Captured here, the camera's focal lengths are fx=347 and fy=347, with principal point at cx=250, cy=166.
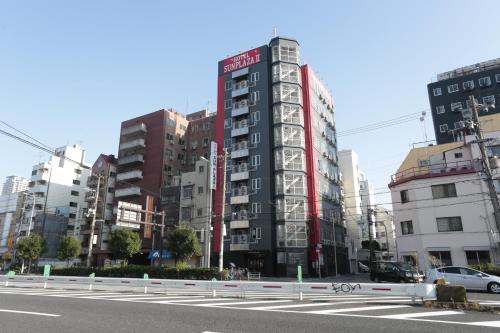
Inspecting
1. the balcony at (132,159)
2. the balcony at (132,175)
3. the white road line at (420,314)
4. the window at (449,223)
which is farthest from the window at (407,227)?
the balcony at (132,159)

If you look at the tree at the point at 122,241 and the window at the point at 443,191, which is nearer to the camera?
the window at the point at 443,191

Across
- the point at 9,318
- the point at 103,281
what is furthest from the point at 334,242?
A: the point at 9,318

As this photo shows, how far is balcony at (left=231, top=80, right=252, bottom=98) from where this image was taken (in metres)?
53.7

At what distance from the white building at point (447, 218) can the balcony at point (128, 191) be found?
145 feet

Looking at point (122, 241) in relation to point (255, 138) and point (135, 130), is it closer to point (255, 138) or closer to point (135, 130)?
point (255, 138)

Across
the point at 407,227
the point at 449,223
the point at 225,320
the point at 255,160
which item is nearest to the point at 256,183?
the point at 255,160

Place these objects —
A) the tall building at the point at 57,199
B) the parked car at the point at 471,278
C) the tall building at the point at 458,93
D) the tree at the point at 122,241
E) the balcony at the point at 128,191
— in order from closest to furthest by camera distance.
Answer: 1. the parked car at the point at 471,278
2. the tree at the point at 122,241
3. the balcony at the point at 128,191
4. the tall building at the point at 458,93
5. the tall building at the point at 57,199

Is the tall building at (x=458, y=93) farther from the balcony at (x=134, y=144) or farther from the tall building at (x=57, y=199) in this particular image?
the tall building at (x=57, y=199)

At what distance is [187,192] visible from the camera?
2227 inches

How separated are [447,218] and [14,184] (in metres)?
115

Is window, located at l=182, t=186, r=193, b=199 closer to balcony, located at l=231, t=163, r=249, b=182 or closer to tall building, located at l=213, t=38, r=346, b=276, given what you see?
tall building, located at l=213, t=38, r=346, b=276

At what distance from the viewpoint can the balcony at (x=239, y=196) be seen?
48625 mm

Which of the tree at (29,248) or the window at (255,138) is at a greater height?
the window at (255,138)

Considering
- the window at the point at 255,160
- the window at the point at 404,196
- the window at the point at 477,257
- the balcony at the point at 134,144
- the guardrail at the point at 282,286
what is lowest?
the guardrail at the point at 282,286
